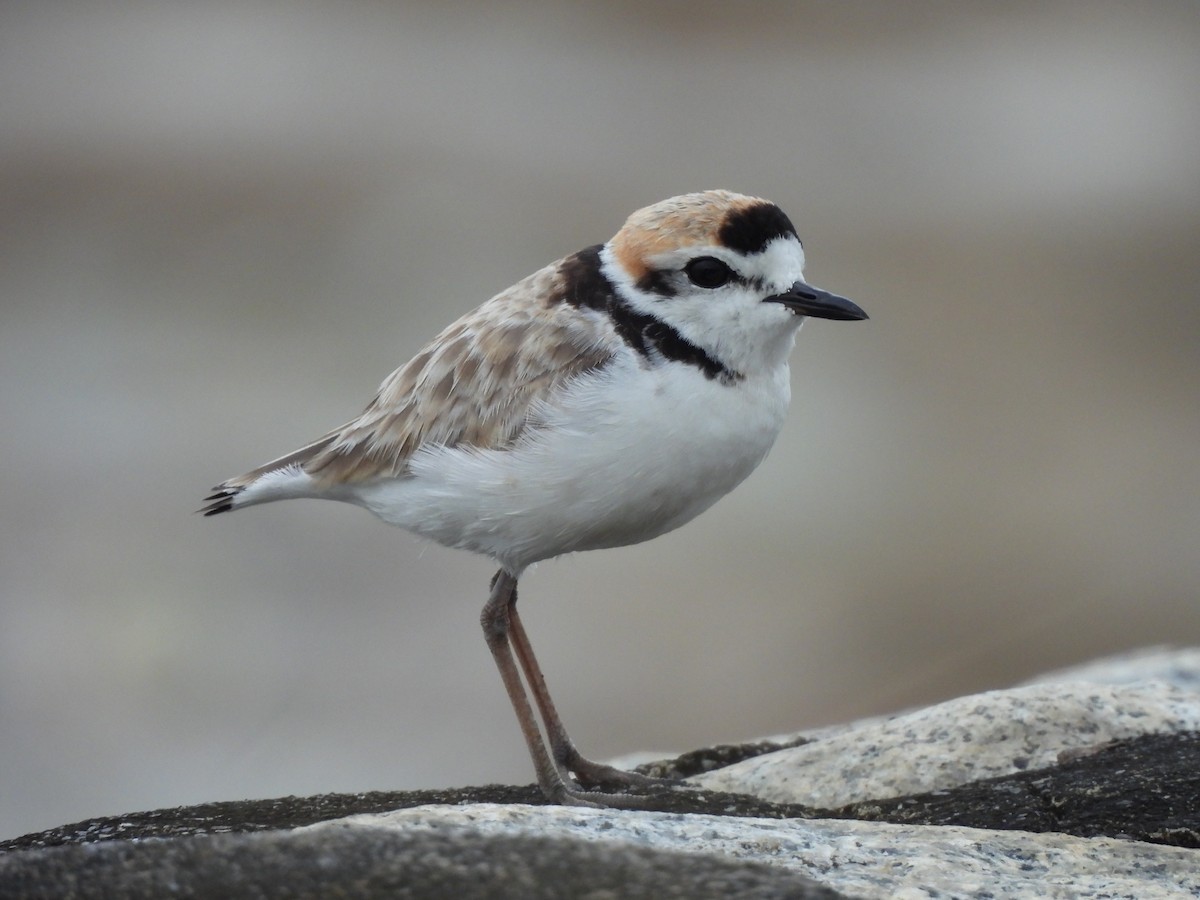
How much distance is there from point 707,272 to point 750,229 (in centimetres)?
19

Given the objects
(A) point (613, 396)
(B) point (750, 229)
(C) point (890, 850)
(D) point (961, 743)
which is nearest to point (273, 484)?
(A) point (613, 396)

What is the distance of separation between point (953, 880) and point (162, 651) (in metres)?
10.4

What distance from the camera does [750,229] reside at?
14.4ft

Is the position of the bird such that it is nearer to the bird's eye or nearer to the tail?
the bird's eye

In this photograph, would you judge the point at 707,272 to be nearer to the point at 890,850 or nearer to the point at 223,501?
the point at 890,850

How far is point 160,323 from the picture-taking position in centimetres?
1642

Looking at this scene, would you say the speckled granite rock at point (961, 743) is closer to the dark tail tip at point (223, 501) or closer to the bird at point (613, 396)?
the bird at point (613, 396)

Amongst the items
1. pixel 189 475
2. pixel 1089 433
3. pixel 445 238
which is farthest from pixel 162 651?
pixel 1089 433

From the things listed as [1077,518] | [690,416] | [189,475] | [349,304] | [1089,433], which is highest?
[349,304]

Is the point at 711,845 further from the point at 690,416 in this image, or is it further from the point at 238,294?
the point at 238,294

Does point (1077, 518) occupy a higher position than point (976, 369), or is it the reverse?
point (976, 369)

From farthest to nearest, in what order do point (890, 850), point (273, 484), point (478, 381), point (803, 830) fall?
1. point (273, 484)
2. point (478, 381)
3. point (803, 830)
4. point (890, 850)

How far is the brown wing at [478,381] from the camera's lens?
4.50m

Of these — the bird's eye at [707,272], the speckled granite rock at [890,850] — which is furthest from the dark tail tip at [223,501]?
the speckled granite rock at [890,850]
